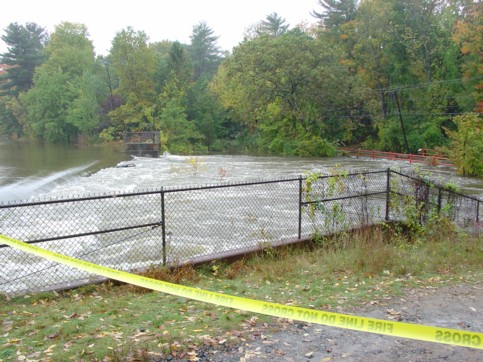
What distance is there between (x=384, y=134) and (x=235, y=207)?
34.1 meters

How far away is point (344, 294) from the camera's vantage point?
5785mm

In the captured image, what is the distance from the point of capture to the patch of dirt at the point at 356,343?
395 centimetres

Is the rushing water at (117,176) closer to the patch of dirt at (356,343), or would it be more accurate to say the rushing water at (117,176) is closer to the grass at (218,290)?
the grass at (218,290)

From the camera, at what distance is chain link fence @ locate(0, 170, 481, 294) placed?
8.38 meters

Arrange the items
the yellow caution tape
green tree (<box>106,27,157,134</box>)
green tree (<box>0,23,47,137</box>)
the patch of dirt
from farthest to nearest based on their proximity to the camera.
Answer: green tree (<box>0,23,47,137</box>) < green tree (<box>106,27,157,134</box>) < the patch of dirt < the yellow caution tape

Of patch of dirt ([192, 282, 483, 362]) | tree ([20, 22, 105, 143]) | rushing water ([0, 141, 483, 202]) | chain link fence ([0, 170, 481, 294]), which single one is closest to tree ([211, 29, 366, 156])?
rushing water ([0, 141, 483, 202])

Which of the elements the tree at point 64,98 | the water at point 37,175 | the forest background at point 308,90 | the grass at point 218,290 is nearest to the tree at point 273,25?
the forest background at point 308,90

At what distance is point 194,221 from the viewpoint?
43.4ft

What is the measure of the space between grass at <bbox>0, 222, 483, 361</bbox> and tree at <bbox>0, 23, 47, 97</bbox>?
7932 centimetres

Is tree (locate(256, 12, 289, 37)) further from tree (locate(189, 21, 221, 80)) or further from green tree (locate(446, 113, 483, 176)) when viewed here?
green tree (locate(446, 113, 483, 176))

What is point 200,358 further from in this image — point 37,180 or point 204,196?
point 37,180

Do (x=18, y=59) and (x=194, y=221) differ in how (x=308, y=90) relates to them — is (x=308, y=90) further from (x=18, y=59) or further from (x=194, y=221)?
(x=18, y=59)

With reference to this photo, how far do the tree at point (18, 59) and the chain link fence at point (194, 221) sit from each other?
229 feet

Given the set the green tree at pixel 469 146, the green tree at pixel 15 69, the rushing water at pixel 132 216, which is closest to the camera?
the rushing water at pixel 132 216
